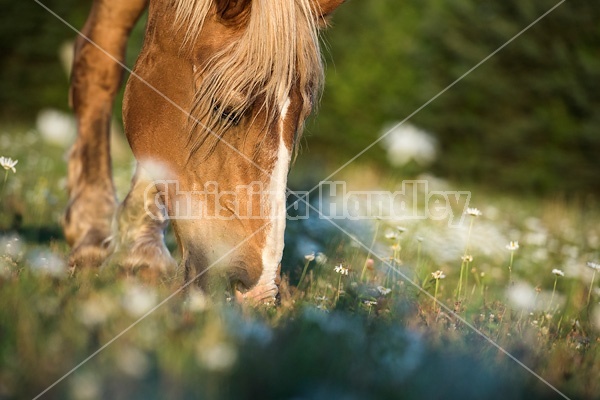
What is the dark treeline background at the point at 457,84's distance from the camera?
12.1 meters

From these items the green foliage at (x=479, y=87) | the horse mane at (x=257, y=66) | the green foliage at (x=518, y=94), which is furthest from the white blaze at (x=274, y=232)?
Answer: the green foliage at (x=518, y=94)

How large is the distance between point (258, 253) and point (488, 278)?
2.71 metres

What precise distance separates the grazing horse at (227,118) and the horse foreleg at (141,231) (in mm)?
528

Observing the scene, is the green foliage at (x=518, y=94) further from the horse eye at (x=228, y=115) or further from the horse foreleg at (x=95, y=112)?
the horse eye at (x=228, y=115)

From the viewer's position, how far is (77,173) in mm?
5137

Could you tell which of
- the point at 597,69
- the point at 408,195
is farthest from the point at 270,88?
the point at 597,69

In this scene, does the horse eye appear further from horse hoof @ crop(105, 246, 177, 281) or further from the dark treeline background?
the dark treeline background

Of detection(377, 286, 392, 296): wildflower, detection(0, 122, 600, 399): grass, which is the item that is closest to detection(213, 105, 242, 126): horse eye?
detection(0, 122, 600, 399): grass

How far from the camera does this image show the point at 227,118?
10.8ft

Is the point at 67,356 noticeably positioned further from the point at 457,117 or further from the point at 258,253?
the point at 457,117

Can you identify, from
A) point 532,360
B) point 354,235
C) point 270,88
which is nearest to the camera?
point 532,360

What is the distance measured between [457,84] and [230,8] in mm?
10163

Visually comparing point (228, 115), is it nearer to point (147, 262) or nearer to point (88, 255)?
point (147, 262)

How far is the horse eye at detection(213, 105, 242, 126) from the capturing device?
3.28m
